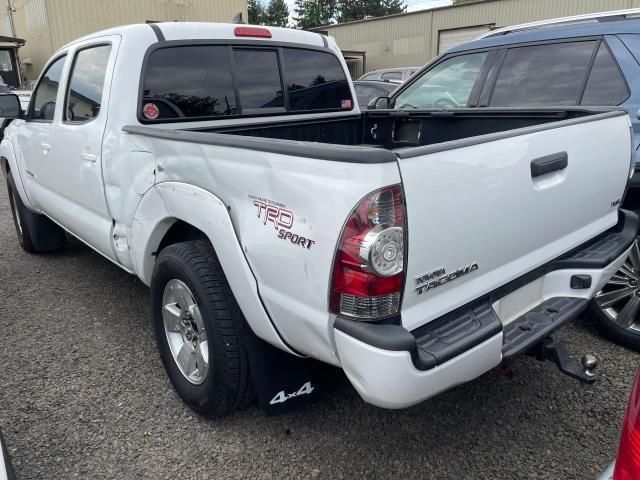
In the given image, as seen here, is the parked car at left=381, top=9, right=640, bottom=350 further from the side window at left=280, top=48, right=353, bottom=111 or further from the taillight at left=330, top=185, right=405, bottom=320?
the taillight at left=330, top=185, right=405, bottom=320

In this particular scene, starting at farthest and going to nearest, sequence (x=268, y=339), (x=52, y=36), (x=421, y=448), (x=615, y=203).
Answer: (x=52, y=36), (x=615, y=203), (x=421, y=448), (x=268, y=339)

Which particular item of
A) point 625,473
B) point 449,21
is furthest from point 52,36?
point 625,473

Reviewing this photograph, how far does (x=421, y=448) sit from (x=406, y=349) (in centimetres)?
99

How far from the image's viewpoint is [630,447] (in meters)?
1.21

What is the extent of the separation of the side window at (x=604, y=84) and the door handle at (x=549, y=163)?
1465 millimetres

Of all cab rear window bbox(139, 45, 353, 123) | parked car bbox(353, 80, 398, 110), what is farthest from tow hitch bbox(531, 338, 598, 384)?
parked car bbox(353, 80, 398, 110)

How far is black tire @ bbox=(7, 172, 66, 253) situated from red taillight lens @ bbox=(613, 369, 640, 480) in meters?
4.94

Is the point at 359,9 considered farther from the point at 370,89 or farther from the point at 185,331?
the point at 185,331

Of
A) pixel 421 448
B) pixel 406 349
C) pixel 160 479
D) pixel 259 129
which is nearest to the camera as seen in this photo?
pixel 406 349

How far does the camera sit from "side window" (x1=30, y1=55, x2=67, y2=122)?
3.86 metres

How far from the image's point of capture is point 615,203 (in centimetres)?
269

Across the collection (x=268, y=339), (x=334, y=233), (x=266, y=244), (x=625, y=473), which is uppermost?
(x=334, y=233)

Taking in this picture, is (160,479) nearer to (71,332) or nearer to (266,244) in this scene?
(266,244)

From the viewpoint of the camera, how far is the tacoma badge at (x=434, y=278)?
1.75 meters
